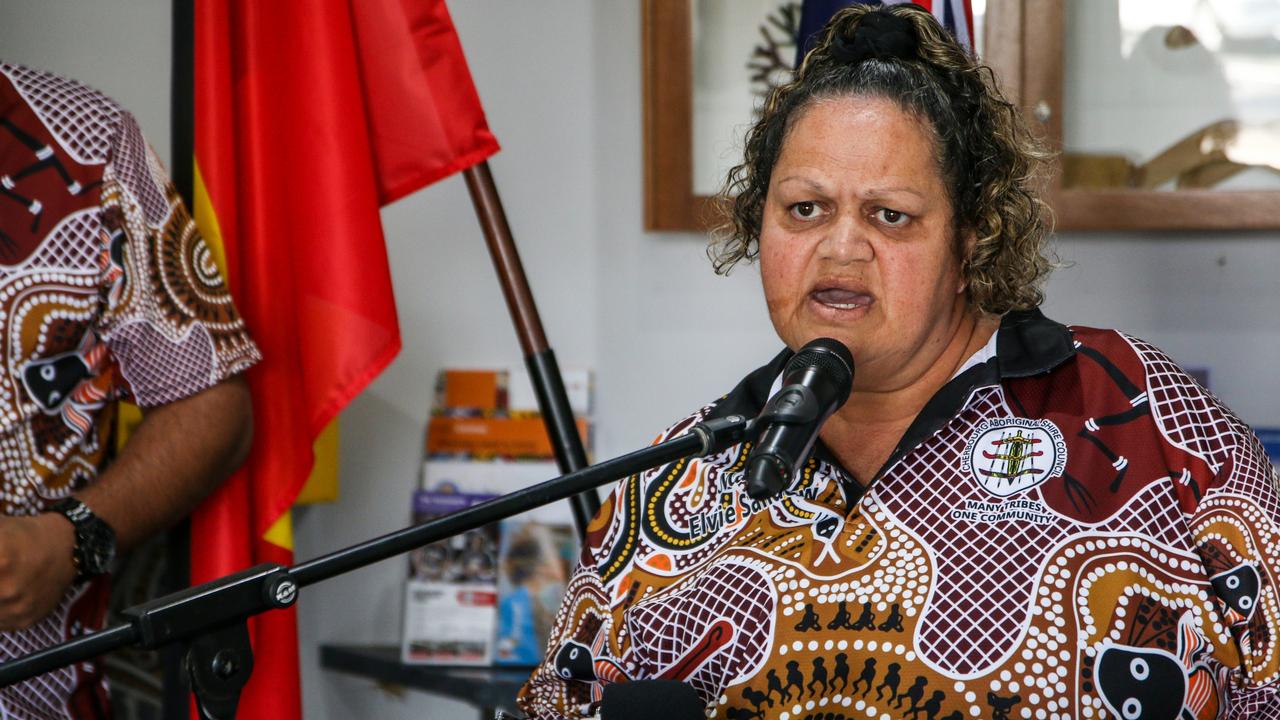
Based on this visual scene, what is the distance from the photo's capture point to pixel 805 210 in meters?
1.34

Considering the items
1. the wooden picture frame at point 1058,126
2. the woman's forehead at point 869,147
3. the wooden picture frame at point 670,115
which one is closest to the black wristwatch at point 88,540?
the woman's forehead at point 869,147

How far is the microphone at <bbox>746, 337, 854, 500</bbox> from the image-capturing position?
2.87 ft

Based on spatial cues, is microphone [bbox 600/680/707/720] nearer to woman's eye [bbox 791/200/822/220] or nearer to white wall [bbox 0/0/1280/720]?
woman's eye [bbox 791/200/822/220]

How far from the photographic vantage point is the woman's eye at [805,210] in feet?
4.36

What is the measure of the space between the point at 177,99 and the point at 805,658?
4.62 feet

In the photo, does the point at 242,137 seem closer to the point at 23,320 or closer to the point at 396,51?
the point at 396,51

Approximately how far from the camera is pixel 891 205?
129cm

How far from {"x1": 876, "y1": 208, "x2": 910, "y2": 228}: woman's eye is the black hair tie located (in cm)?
19

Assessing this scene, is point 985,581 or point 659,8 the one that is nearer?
point 985,581

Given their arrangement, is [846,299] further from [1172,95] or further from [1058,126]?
[1172,95]

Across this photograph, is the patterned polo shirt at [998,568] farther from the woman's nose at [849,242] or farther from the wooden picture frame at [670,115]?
the wooden picture frame at [670,115]

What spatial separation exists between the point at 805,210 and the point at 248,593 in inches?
28.0

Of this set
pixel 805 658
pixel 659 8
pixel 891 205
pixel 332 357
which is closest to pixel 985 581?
pixel 805 658

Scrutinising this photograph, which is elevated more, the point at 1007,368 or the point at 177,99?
the point at 177,99
